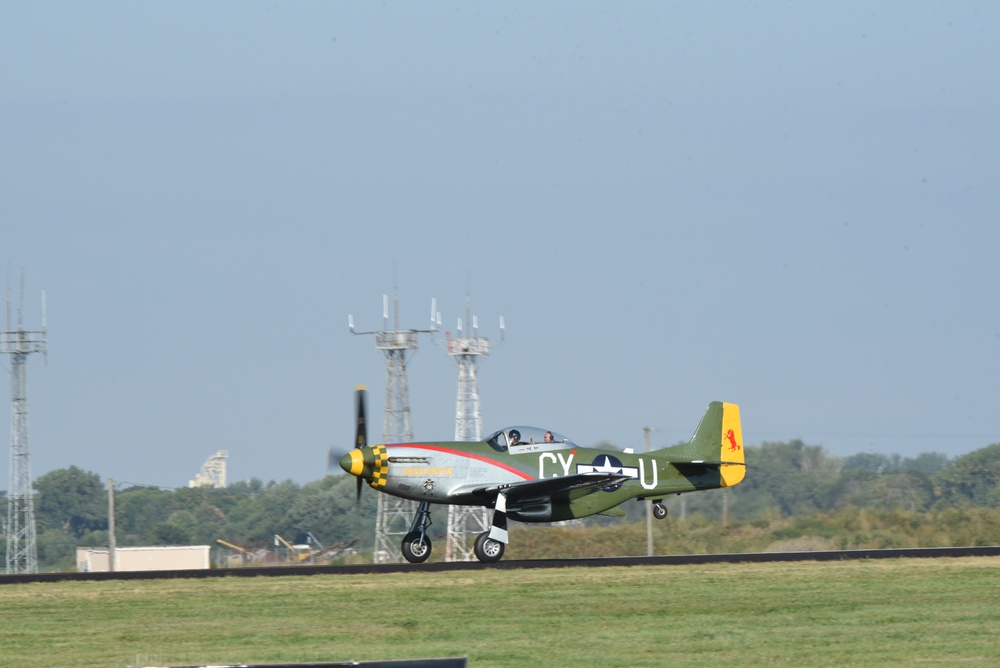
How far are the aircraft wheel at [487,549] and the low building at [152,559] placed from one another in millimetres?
14022

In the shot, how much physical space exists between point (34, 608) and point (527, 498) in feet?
30.1

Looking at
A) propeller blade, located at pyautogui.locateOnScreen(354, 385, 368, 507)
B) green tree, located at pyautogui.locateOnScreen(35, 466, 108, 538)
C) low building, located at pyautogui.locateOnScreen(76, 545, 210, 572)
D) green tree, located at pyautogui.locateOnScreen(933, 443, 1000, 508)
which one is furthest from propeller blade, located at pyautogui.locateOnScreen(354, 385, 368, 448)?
green tree, located at pyautogui.locateOnScreen(35, 466, 108, 538)

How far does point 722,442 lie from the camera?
27.4 meters

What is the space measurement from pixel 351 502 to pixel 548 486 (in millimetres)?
44661

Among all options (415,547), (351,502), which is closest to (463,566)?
(415,547)

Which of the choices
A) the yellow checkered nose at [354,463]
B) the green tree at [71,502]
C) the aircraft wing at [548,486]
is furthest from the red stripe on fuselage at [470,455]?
the green tree at [71,502]

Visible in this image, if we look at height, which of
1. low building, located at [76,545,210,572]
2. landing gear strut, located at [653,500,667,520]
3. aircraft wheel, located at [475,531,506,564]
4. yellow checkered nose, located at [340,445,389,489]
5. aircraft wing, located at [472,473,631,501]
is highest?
yellow checkered nose, located at [340,445,389,489]

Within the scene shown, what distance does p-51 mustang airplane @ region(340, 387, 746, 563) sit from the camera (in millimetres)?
23703

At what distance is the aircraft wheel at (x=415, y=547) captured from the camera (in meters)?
24.4

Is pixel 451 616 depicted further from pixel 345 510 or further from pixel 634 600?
pixel 345 510

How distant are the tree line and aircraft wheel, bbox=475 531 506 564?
5.32 metres

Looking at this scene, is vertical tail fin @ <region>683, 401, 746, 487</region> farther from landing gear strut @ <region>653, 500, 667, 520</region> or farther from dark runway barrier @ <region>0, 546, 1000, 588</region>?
dark runway barrier @ <region>0, 546, 1000, 588</region>

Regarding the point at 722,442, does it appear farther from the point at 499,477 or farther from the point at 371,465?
the point at 371,465

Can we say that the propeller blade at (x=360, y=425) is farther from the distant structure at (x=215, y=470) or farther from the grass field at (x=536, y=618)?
the distant structure at (x=215, y=470)
